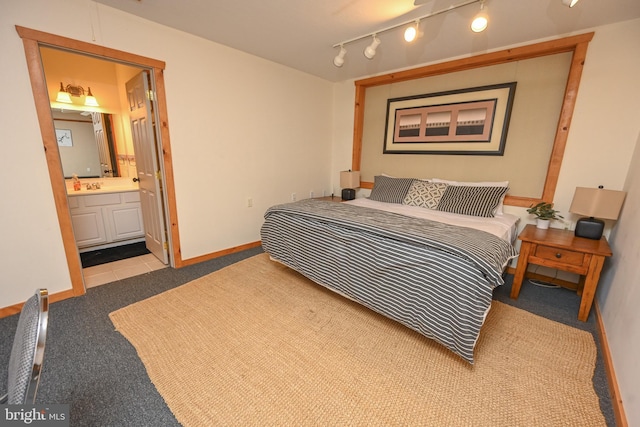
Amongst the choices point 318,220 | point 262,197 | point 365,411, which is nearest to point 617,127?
point 318,220

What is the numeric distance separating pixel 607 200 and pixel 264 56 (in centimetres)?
354

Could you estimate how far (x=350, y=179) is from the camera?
372 cm

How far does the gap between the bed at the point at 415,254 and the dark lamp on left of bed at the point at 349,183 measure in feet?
3.17

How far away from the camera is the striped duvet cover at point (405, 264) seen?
143cm

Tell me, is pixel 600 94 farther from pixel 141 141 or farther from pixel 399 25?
pixel 141 141

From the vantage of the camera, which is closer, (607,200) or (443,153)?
(607,200)

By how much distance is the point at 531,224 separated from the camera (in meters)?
2.60

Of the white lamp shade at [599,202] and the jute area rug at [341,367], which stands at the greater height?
the white lamp shade at [599,202]

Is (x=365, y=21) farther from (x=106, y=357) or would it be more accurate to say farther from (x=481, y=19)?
(x=106, y=357)

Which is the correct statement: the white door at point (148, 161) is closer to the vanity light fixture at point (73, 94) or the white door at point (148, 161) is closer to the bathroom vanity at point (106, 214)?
the bathroom vanity at point (106, 214)

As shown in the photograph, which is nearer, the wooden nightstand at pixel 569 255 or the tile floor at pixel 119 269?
the wooden nightstand at pixel 569 255

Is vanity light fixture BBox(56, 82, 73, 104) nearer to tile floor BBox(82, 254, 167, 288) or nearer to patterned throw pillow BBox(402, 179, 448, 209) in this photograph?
tile floor BBox(82, 254, 167, 288)

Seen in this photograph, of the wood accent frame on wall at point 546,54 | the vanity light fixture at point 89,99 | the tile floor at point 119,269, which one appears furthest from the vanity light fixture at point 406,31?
the vanity light fixture at point 89,99

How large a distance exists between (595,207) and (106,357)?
12.0ft
